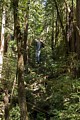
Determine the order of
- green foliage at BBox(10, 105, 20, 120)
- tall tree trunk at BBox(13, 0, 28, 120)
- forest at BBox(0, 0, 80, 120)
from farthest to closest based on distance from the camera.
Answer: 1. green foliage at BBox(10, 105, 20, 120)
2. forest at BBox(0, 0, 80, 120)
3. tall tree trunk at BBox(13, 0, 28, 120)

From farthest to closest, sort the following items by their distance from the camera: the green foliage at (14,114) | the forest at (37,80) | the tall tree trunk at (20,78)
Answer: the green foliage at (14,114)
the forest at (37,80)
the tall tree trunk at (20,78)

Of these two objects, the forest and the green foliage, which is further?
the green foliage

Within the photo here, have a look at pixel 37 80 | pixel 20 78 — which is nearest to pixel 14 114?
pixel 37 80

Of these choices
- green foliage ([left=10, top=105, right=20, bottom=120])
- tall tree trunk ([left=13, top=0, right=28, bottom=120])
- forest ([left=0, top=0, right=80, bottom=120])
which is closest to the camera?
tall tree trunk ([left=13, top=0, right=28, bottom=120])

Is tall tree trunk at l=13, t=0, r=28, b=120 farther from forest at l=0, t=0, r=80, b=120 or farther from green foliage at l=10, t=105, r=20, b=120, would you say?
green foliage at l=10, t=105, r=20, b=120

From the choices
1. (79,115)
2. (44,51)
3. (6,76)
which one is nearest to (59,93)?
(79,115)

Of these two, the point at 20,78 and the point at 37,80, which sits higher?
the point at 20,78

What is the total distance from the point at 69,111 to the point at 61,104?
6.86 ft

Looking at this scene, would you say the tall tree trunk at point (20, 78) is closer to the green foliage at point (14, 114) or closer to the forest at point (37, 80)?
the forest at point (37, 80)

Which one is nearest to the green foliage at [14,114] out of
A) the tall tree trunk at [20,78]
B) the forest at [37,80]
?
the forest at [37,80]

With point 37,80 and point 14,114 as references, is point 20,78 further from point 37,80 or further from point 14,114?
point 37,80

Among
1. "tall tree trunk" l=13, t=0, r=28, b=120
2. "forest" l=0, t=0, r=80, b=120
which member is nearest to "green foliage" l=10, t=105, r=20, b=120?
"forest" l=0, t=0, r=80, b=120

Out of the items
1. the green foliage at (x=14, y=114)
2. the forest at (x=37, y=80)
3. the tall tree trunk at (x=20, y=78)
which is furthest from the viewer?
the green foliage at (x=14, y=114)

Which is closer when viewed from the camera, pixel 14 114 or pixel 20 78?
pixel 20 78
